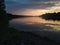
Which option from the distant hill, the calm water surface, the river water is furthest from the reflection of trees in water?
the distant hill

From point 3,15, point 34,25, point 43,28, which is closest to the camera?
point 3,15

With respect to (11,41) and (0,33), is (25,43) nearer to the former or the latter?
(11,41)

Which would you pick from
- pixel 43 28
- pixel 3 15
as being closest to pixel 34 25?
pixel 43 28

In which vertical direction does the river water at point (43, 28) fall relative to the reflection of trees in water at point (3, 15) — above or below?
below

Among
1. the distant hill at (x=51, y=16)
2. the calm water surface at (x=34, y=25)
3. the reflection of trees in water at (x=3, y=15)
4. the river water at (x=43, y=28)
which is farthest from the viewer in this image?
the distant hill at (x=51, y=16)

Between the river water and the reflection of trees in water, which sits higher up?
the reflection of trees in water

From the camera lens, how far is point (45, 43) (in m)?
17.2

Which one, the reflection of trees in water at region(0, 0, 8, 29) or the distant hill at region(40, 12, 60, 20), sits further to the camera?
the distant hill at region(40, 12, 60, 20)

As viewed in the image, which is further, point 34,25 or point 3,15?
point 34,25

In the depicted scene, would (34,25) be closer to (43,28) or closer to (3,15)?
(43,28)

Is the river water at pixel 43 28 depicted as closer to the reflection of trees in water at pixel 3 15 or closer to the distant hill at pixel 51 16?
the reflection of trees in water at pixel 3 15

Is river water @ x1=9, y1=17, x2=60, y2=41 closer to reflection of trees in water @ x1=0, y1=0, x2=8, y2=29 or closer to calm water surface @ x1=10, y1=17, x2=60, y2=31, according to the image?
calm water surface @ x1=10, y1=17, x2=60, y2=31

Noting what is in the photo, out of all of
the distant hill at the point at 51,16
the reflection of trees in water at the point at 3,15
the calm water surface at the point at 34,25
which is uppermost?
the reflection of trees in water at the point at 3,15

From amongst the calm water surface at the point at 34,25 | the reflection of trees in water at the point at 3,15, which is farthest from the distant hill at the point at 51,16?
the reflection of trees in water at the point at 3,15
